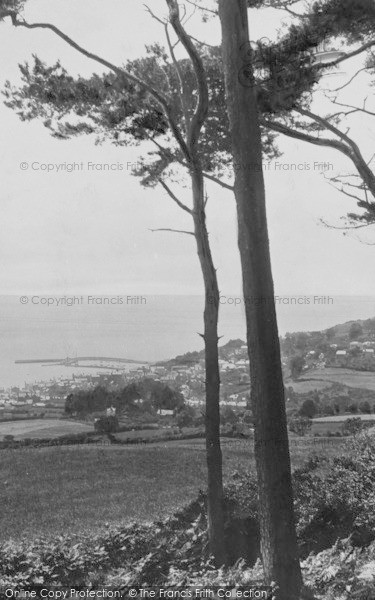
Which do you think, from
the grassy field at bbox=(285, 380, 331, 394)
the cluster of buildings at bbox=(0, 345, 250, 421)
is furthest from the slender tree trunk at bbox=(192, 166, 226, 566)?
the grassy field at bbox=(285, 380, 331, 394)

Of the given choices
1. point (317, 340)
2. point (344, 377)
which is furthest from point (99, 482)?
point (317, 340)

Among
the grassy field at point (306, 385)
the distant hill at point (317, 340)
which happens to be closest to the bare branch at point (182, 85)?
the distant hill at point (317, 340)

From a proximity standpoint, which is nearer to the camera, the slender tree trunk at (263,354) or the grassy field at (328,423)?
the slender tree trunk at (263,354)

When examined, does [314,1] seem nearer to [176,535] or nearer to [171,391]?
[176,535]

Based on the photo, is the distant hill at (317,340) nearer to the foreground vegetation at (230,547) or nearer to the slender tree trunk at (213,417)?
the foreground vegetation at (230,547)

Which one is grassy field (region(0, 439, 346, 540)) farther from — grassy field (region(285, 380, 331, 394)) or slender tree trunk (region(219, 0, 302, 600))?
slender tree trunk (region(219, 0, 302, 600))

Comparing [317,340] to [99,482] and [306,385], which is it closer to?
[306,385]
